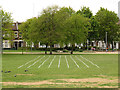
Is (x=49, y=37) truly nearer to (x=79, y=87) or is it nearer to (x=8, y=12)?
(x=8, y=12)

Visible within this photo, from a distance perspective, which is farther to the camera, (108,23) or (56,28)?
(108,23)

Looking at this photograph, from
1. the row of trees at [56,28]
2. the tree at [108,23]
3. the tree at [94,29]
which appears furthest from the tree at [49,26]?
the tree at [108,23]

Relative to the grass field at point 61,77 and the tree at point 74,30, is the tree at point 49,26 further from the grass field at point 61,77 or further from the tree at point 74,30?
the grass field at point 61,77

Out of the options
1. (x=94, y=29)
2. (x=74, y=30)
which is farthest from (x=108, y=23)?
(x=74, y=30)

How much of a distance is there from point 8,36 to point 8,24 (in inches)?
107

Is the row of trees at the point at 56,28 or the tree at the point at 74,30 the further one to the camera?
the tree at the point at 74,30

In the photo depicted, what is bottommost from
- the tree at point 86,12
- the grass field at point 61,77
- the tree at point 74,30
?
the grass field at point 61,77

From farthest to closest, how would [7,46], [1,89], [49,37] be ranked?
1. [7,46]
2. [49,37]
3. [1,89]

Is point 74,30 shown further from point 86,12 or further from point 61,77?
point 61,77

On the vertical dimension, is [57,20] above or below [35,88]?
above

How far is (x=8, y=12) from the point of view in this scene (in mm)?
53375

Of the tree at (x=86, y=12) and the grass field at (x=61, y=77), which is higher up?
the tree at (x=86, y=12)

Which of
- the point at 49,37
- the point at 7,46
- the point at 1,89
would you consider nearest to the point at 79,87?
the point at 1,89

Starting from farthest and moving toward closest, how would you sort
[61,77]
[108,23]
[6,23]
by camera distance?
[108,23], [6,23], [61,77]
